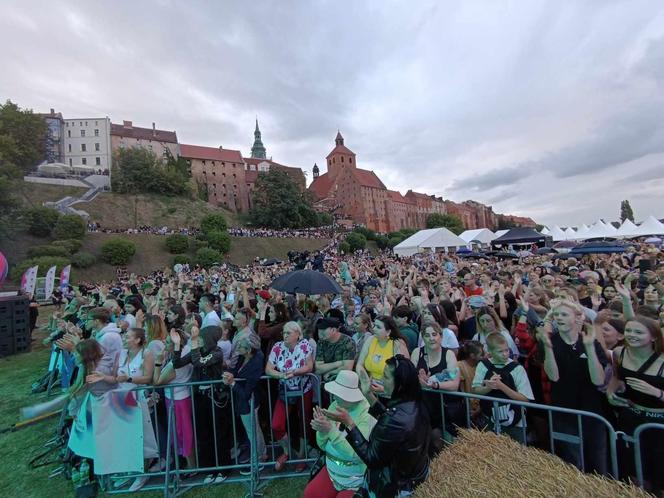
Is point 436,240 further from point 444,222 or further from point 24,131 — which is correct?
point 444,222

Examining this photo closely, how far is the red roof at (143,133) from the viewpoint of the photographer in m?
71.2

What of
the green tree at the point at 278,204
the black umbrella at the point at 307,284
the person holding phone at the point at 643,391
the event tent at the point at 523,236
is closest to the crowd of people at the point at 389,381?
the person holding phone at the point at 643,391

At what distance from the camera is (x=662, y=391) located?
7.91 ft

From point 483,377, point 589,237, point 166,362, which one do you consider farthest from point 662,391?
point 589,237

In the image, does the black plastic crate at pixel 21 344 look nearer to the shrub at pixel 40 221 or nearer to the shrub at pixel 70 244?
the shrub at pixel 70 244

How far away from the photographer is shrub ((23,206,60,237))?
1341 inches

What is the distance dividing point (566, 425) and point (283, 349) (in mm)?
2911

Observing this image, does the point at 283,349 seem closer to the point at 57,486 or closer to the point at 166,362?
the point at 166,362

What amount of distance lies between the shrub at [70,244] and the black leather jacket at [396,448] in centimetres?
3943

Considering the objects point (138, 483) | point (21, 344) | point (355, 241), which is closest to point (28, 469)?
point (138, 483)

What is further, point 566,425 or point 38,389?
point 38,389

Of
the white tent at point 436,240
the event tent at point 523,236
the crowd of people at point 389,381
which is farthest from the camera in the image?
the event tent at point 523,236

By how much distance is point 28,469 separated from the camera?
4.40 meters

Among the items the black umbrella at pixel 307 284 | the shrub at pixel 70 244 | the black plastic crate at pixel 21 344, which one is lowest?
the black plastic crate at pixel 21 344
